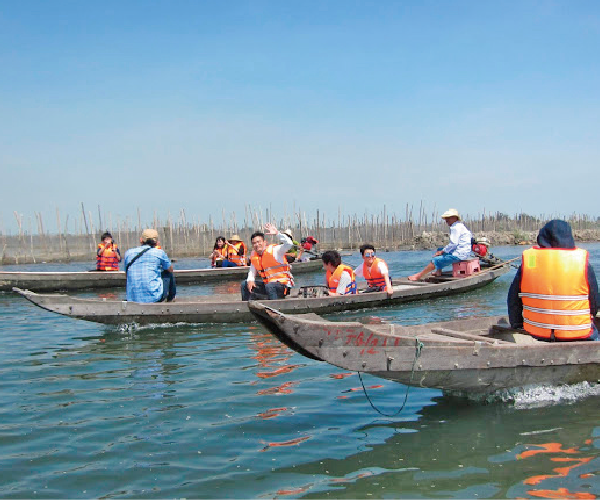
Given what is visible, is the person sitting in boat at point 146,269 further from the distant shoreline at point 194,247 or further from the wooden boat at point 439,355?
the distant shoreline at point 194,247

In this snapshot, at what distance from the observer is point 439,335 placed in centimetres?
643

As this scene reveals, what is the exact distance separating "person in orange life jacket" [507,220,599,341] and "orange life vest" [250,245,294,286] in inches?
208

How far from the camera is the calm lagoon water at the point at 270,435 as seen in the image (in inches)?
177

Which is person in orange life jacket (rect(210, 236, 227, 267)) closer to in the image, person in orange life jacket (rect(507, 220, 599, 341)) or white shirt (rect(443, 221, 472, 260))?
white shirt (rect(443, 221, 472, 260))

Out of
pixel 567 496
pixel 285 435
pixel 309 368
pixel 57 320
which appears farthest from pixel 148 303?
pixel 567 496

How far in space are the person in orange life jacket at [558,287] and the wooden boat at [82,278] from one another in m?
14.4

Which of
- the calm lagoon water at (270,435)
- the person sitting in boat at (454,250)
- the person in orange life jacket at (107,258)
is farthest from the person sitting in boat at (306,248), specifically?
the calm lagoon water at (270,435)

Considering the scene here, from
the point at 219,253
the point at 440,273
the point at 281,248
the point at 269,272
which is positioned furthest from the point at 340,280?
the point at 219,253

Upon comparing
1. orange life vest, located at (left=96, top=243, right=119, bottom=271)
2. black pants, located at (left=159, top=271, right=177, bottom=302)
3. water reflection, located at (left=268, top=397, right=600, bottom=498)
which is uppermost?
orange life vest, located at (left=96, top=243, right=119, bottom=271)

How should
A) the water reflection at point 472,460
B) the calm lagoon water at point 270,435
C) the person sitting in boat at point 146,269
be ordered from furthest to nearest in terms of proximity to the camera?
the person sitting in boat at point 146,269, the calm lagoon water at point 270,435, the water reflection at point 472,460

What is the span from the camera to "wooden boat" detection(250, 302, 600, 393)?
5332 mm

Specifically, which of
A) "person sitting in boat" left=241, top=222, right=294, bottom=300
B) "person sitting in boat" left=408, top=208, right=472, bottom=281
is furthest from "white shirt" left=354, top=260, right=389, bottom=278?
"person sitting in boat" left=408, top=208, right=472, bottom=281

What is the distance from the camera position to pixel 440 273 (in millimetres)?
15836

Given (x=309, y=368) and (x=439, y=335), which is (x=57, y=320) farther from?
(x=439, y=335)
